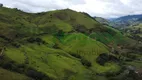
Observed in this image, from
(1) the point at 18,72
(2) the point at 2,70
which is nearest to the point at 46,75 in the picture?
(1) the point at 18,72

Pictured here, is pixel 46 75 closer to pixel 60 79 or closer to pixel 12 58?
pixel 60 79

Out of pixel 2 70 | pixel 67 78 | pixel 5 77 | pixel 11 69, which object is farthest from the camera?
pixel 67 78

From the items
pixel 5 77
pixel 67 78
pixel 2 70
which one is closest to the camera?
pixel 5 77

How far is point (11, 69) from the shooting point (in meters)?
185

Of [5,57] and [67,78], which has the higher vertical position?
[5,57]

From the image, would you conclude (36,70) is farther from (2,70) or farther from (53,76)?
(2,70)

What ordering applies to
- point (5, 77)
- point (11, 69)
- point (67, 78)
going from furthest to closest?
point (67, 78) → point (11, 69) → point (5, 77)

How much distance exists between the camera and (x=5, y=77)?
162125mm

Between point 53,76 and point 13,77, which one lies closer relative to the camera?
point 13,77

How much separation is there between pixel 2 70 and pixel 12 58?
2399cm

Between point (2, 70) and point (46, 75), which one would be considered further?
point (46, 75)

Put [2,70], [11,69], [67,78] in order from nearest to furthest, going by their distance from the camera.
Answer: [2,70]
[11,69]
[67,78]

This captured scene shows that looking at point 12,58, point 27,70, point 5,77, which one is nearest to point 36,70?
point 27,70

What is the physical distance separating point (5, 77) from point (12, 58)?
115 feet
